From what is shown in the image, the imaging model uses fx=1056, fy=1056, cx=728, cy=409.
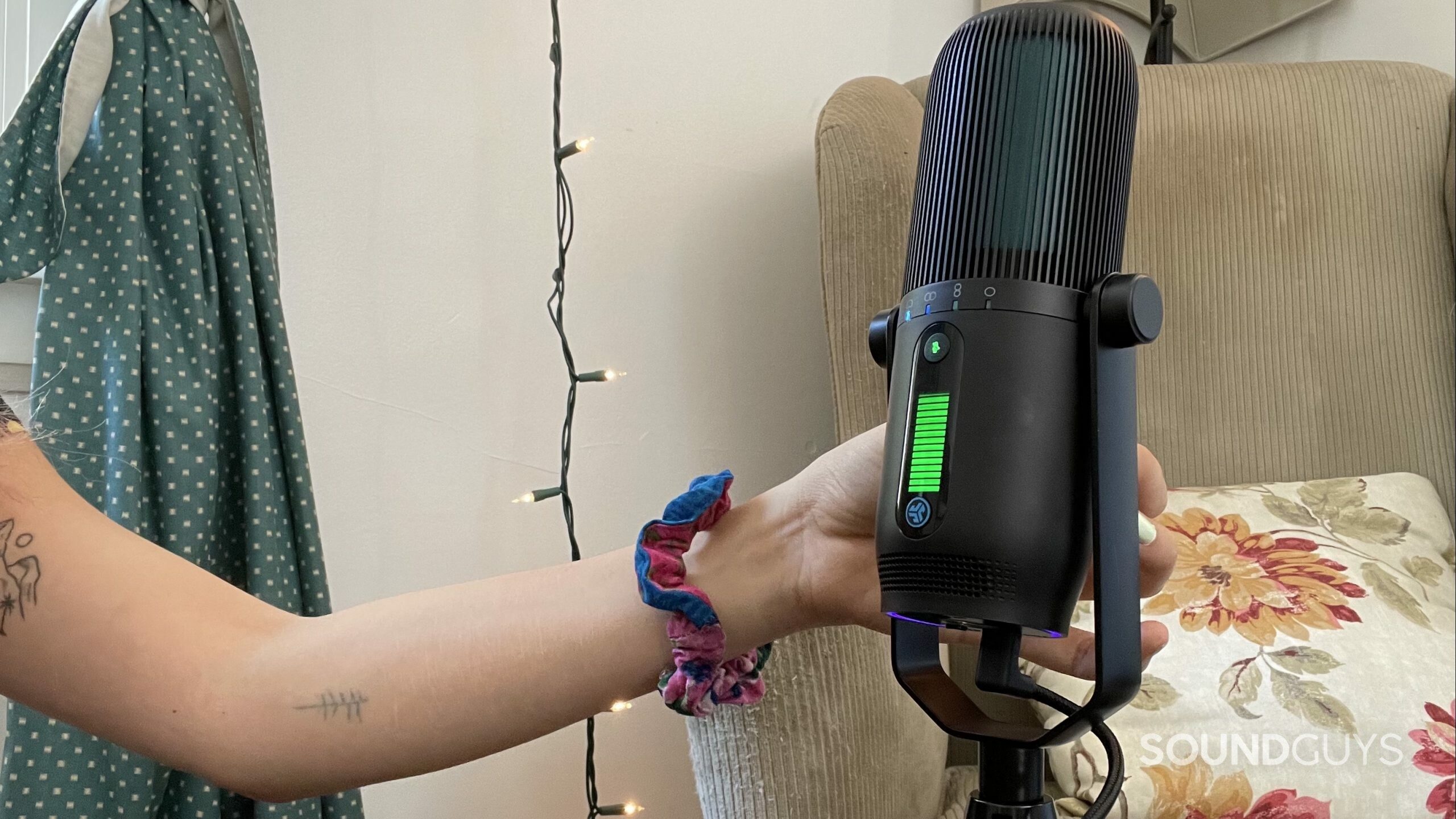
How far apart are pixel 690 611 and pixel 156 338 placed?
595mm

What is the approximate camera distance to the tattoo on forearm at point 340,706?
20.9 inches

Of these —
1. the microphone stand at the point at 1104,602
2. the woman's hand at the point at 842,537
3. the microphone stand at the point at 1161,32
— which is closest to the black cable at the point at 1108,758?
the microphone stand at the point at 1104,602

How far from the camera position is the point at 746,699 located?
0.58 m

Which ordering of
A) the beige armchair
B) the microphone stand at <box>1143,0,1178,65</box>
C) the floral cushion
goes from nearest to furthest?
the floral cushion → the beige armchair → the microphone stand at <box>1143,0,1178,65</box>

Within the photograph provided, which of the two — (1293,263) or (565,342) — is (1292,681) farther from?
(565,342)

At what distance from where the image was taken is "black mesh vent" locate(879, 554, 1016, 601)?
354 millimetres

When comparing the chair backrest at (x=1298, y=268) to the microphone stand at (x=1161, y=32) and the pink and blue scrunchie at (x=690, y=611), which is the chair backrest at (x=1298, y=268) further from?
the pink and blue scrunchie at (x=690, y=611)

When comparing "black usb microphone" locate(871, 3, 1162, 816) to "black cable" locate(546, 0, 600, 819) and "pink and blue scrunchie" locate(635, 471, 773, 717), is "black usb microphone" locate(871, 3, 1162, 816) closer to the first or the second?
"pink and blue scrunchie" locate(635, 471, 773, 717)

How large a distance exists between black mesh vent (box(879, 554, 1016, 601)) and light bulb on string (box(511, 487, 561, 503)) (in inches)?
32.3

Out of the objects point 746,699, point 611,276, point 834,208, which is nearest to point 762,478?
point 611,276

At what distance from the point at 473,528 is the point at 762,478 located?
36 cm

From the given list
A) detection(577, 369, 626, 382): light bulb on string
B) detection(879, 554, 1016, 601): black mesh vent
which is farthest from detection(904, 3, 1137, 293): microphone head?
detection(577, 369, 626, 382): light bulb on string

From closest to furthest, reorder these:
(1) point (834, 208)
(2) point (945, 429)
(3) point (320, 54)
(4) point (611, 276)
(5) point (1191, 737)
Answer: (2) point (945, 429)
(5) point (1191, 737)
(1) point (834, 208)
(3) point (320, 54)
(4) point (611, 276)

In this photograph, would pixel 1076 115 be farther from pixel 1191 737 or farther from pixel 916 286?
pixel 1191 737
